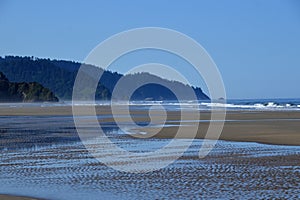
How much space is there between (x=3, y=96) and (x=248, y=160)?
115205 mm

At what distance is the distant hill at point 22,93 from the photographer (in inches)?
4754

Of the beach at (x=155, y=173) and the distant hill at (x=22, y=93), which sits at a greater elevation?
the distant hill at (x=22, y=93)

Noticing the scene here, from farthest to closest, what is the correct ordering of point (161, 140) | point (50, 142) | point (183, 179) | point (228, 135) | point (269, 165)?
point (228, 135) → point (161, 140) → point (50, 142) → point (269, 165) → point (183, 179)

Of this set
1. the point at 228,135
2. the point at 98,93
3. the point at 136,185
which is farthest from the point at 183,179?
the point at 98,93

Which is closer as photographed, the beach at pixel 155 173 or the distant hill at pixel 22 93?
the beach at pixel 155 173

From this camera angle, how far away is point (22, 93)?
410 ft

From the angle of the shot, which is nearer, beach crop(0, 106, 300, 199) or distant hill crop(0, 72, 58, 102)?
beach crop(0, 106, 300, 199)

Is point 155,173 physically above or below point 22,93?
below

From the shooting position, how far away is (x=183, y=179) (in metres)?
10.1

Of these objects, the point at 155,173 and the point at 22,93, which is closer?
the point at 155,173

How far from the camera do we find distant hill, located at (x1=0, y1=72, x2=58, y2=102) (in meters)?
121

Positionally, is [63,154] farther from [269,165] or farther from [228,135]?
[228,135]

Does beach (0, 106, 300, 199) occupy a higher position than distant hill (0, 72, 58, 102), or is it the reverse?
distant hill (0, 72, 58, 102)

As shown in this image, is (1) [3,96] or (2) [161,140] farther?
(1) [3,96]
